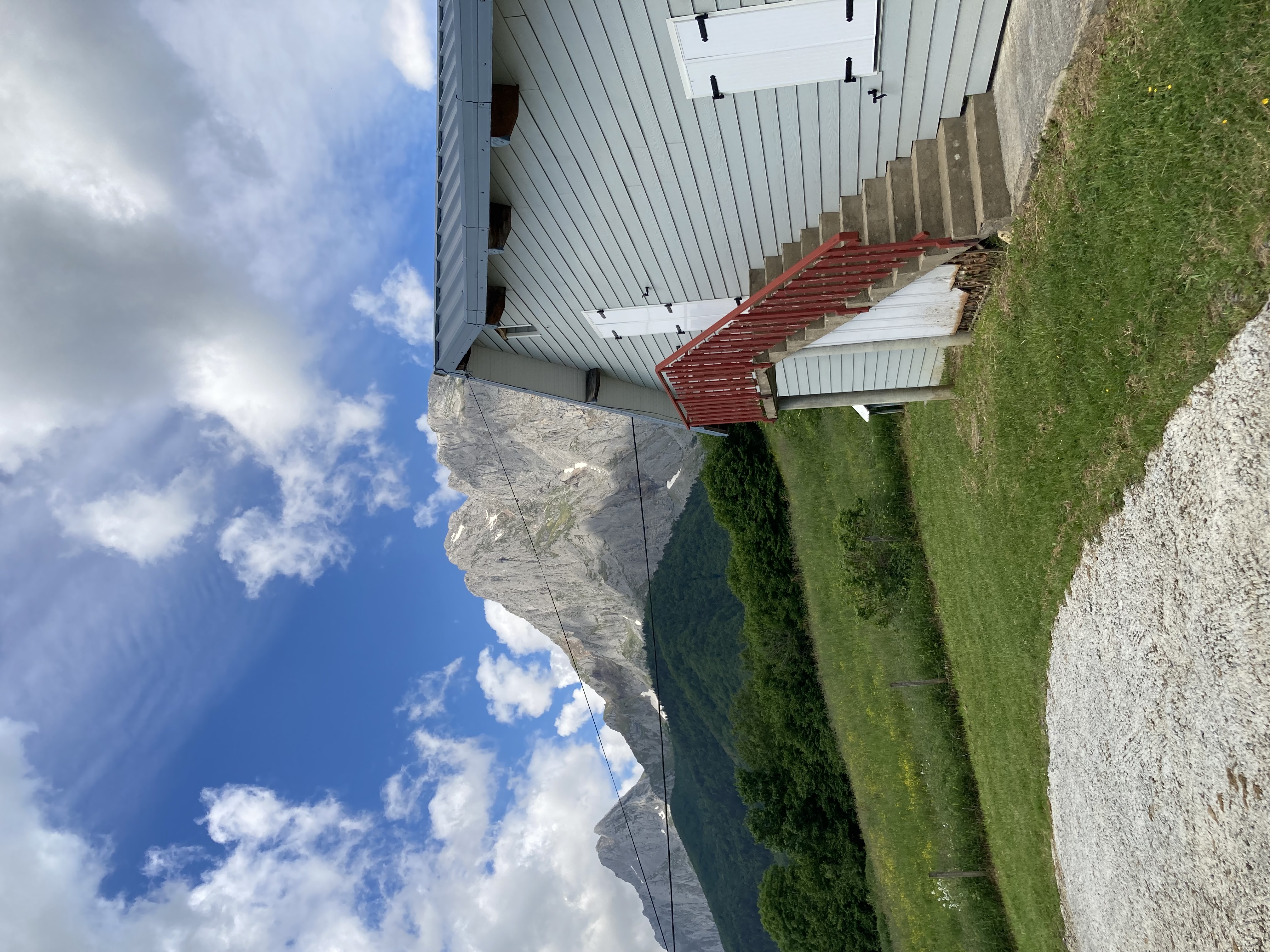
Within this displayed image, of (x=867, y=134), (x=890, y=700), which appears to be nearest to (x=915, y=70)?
(x=867, y=134)

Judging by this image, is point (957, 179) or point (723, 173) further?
point (723, 173)

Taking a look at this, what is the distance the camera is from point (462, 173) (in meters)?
7.85

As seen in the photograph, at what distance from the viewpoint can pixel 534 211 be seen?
966cm

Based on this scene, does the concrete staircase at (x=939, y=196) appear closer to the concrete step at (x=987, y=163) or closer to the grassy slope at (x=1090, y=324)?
the concrete step at (x=987, y=163)

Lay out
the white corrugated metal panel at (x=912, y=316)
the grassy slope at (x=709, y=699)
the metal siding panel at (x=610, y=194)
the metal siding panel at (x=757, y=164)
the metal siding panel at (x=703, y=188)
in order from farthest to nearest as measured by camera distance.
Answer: the grassy slope at (x=709, y=699), the white corrugated metal panel at (x=912, y=316), the metal siding panel at (x=610, y=194), the metal siding panel at (x=757, y=164), the metal siding panel at (x=703, y=188)

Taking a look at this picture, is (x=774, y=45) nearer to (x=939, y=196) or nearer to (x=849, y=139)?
(x=849, y=139)

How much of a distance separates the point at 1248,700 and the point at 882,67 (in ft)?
21.3

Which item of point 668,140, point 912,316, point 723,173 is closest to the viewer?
point 668,140

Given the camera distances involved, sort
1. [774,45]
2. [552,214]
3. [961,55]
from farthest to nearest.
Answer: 1. [552,214]
2. [961,55]
3. [774,45]

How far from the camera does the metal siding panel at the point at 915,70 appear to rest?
23.1 ft

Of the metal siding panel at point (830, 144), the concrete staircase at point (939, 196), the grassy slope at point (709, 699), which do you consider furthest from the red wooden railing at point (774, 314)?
the grassy slope at point (709, 699)

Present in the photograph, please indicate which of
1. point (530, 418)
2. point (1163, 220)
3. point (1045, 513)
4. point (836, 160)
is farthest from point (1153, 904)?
point (530, 418)

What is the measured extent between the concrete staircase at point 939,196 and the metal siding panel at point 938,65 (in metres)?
0.12

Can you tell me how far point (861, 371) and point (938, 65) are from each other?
6.13m
